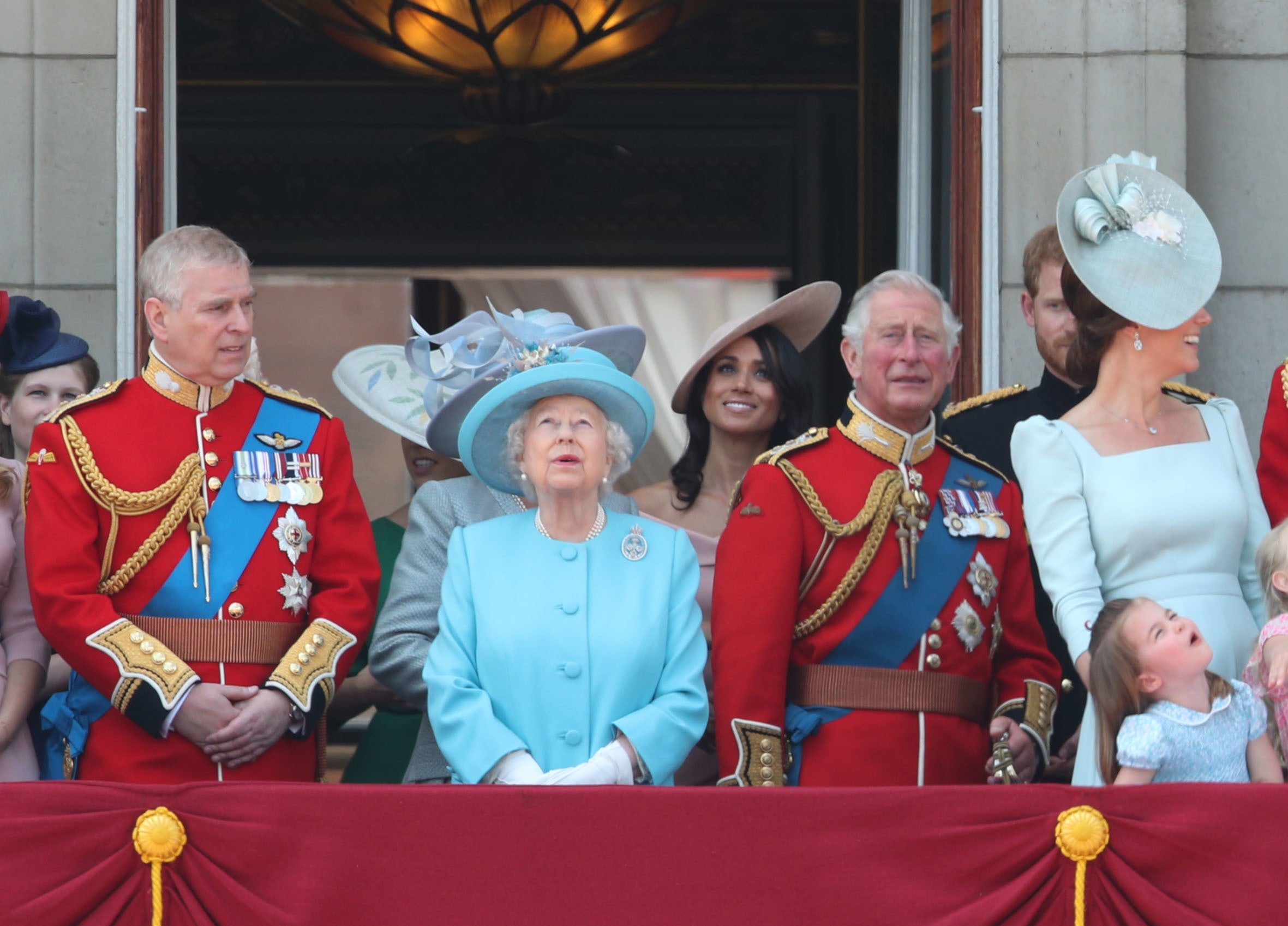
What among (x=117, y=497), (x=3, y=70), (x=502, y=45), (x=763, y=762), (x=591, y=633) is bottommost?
(x=763, y=762)

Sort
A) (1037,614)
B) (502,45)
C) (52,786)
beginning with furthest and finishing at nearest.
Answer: (502,45), (1037,614), (52,786)

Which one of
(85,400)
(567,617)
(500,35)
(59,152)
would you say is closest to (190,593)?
(85,400)

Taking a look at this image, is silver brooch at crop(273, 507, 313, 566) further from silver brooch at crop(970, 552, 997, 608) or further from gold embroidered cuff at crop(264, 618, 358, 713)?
silver brooch at crop(970, 552, 997, 608)

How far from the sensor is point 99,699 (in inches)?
143

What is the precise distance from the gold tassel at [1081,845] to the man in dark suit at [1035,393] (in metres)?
1.17

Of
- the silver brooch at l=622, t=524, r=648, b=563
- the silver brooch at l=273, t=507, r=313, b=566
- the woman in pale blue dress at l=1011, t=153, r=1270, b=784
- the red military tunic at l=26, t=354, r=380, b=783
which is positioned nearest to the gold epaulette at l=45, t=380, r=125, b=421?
the red military tunic at l=26, t=354, r=380, b=783

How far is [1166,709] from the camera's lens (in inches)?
127

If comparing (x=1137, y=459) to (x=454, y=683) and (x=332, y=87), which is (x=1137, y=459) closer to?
(x=454, y=683)

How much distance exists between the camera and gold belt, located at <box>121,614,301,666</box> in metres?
3.60

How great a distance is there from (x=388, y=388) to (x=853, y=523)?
1391 millimetres

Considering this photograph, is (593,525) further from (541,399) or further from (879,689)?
(879,689)

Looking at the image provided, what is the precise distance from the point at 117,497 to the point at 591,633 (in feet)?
2.90

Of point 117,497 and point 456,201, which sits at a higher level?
point 456,201

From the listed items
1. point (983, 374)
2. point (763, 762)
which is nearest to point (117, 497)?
point (763, 762)
